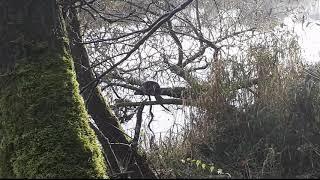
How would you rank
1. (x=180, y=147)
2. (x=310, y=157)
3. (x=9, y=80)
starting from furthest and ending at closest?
1. (x=180, y=147)
2. (x=310, y=157)
3. (x=9, y=80)

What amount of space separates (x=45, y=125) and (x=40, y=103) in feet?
0.29

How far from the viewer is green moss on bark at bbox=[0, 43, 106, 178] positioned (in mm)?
968

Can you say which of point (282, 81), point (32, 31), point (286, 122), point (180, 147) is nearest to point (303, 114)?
point (286, 122)

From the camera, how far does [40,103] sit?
1.13 meters

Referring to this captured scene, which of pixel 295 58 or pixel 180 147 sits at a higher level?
pixel 295 58

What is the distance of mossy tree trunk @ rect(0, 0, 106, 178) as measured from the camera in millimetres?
984

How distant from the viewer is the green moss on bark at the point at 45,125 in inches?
38.1

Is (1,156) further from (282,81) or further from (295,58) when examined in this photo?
(295,58)

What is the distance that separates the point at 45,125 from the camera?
42.0 inches

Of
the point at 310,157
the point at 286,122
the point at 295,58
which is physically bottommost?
the point at 310,157

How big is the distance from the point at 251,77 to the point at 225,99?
0.37 metres

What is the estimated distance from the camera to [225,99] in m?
3.34

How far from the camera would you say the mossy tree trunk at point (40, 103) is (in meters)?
0.98

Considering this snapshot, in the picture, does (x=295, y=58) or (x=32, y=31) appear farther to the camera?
(x=295, y=58)
